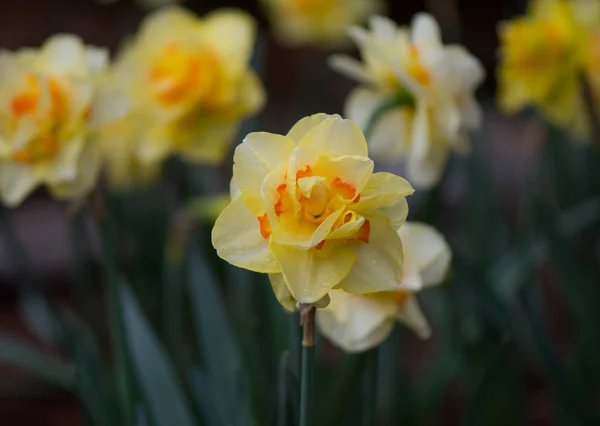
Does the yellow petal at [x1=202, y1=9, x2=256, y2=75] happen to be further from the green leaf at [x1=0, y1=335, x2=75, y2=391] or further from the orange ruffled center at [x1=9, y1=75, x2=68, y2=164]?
the green leaf at [x1=0, y1=335, x2=75, y2=391]

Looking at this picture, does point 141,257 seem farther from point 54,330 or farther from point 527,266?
point 527,266

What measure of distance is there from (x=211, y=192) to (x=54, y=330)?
0.44m

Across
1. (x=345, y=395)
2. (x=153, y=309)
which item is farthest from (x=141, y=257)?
(x=345, y=395)

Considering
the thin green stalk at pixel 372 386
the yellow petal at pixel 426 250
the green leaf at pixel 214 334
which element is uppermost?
the yellow petal at pixel 426 250

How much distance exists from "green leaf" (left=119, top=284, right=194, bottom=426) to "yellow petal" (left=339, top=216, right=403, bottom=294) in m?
0.40

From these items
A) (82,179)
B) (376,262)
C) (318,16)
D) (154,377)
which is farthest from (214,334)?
(318,16)

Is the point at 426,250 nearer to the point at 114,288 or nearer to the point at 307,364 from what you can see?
the point at 307,364

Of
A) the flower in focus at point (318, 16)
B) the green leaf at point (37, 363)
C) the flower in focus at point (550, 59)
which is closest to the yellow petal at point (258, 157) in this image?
the flower in focus at point (550, 59)

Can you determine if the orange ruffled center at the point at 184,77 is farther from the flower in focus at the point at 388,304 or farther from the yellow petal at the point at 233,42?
the flower in focus at the point at 388,304

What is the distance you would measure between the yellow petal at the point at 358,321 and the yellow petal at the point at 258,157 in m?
0.18

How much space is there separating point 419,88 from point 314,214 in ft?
Result: 1.06

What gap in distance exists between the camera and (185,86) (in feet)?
2.89

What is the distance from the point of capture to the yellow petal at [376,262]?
498 millimetres

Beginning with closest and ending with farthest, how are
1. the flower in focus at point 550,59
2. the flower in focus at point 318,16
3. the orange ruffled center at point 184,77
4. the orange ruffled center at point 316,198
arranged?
the orange ruffled center at point 316,198, the orange ruffled center at point 184,77, the flower in focus at point 550,59, the flower in focus at point 318,16
